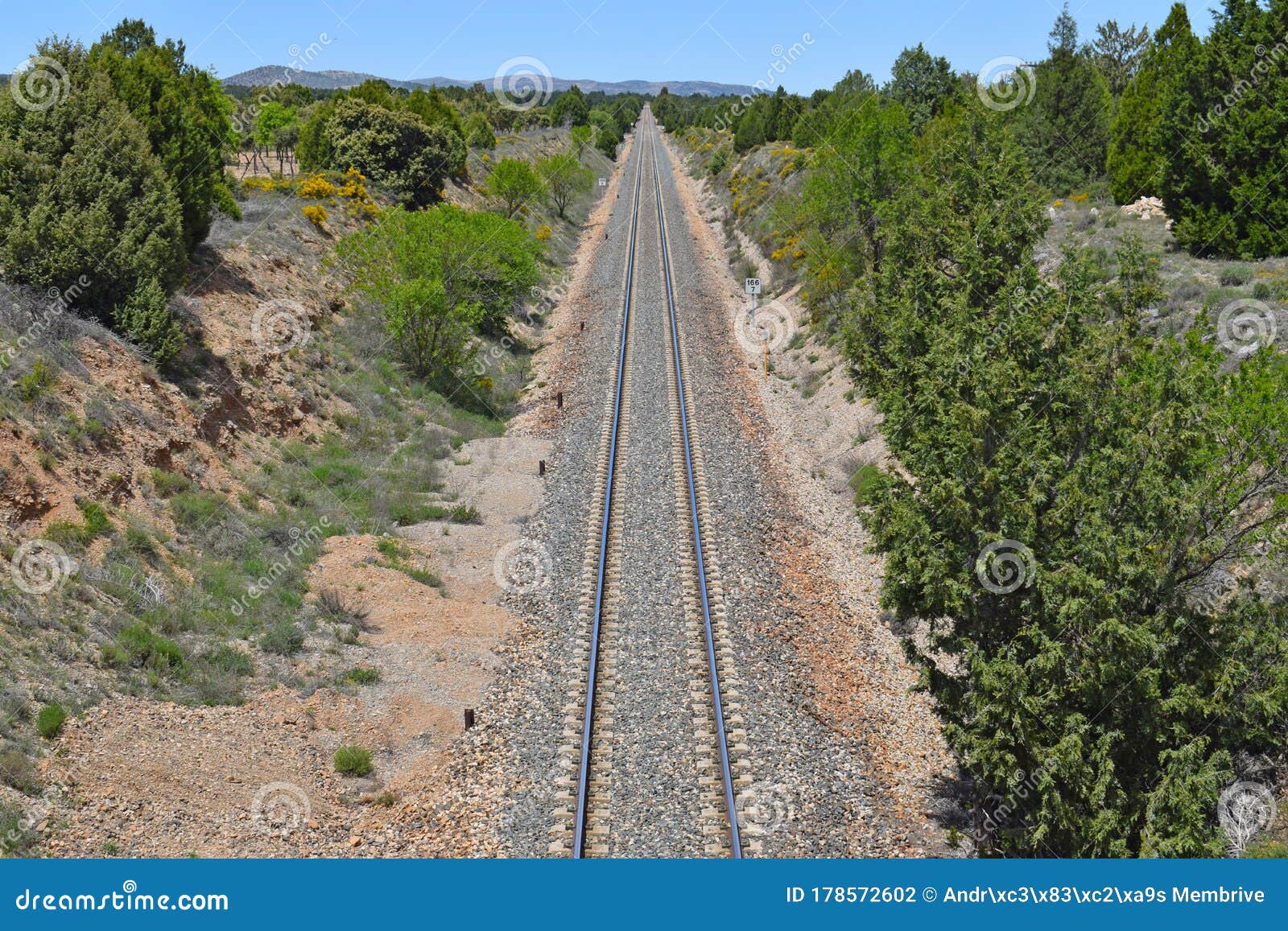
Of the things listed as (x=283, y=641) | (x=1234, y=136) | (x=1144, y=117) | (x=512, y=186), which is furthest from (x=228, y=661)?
(x=512, y=186)

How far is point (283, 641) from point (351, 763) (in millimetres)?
3066

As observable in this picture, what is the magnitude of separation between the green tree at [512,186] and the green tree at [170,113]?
83.0 feet

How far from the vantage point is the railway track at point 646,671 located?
38.9 ft

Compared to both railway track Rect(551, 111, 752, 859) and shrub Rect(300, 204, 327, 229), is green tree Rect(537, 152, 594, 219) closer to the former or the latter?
shrub Rect(300, 204, 327, 229)

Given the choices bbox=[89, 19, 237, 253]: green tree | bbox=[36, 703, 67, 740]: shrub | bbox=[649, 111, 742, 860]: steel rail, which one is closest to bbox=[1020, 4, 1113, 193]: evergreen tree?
bbox=[649, 111, 742, 860]: steel rail

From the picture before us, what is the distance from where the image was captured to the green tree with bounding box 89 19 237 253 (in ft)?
78.8

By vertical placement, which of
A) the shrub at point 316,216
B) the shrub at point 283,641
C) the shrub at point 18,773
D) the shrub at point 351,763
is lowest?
the shrub at point 351,763

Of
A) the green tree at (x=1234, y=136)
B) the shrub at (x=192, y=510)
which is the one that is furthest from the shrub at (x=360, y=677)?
the green tree at (x=1234, y=136)

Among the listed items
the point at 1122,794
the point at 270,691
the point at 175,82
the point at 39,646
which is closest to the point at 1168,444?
the point at 1122,794

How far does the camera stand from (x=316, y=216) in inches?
1387

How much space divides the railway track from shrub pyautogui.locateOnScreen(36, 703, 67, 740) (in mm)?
6093

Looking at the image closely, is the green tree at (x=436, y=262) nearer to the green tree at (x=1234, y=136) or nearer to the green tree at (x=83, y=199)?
the green tree at (x=83, y=199)

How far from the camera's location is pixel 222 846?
11.0 meters

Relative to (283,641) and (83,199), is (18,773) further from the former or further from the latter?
(83,199)
